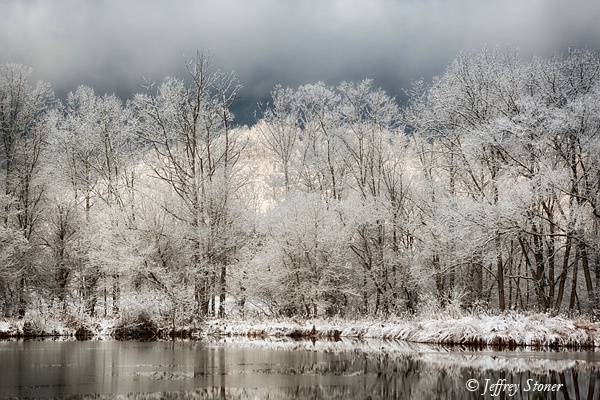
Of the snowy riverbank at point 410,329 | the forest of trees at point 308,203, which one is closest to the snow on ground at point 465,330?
the snowy riverbank at point 410,329

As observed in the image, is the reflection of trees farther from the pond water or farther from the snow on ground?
the snow on ground

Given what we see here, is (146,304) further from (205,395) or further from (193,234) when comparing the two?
(205,395)

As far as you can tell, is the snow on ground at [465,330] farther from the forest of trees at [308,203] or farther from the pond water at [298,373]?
the pond water at [298,373]

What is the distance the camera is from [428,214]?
2858 centimetres

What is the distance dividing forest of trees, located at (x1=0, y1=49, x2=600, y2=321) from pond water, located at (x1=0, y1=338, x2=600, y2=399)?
24.9ft

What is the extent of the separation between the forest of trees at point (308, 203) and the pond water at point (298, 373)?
7.59 m

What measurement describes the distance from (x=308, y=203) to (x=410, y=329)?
9.15 meters

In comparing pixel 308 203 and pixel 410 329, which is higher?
pixel 308 203

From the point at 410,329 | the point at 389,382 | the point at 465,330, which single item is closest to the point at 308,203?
the point at 410,329

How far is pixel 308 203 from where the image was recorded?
2933cm

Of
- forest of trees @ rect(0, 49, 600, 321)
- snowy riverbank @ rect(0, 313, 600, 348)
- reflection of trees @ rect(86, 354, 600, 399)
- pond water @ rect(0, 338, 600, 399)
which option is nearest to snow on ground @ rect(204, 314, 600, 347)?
snowy riverbank @ rect(0, 313, 600, 348)

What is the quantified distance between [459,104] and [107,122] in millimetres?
19755

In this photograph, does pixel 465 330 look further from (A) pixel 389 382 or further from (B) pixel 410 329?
(A) pixel 389 382

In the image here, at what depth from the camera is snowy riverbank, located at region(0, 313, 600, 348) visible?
1872cm
